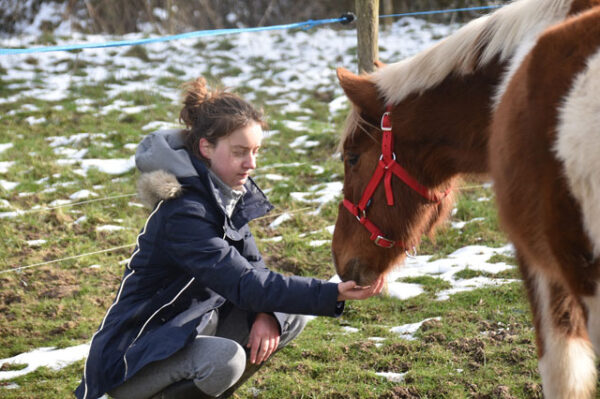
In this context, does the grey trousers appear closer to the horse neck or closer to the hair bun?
the hair bun

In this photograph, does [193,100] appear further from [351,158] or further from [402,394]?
[402,394]

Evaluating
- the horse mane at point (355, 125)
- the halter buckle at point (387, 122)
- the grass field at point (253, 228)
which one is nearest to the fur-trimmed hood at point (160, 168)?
the horse mane at point (355, 125)

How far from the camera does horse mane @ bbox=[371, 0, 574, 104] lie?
1977mm

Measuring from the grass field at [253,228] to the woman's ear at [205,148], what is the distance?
113 centimetres

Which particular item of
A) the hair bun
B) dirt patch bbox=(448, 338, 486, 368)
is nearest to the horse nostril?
dirt patch bbox=(448, 338, 486, 368)

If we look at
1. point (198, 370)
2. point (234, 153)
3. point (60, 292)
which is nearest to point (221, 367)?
point (198, 370)

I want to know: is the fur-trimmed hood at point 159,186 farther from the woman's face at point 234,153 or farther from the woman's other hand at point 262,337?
the woman's other hand at point 262,337

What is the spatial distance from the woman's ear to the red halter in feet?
2.02

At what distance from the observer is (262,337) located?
237 centimetres

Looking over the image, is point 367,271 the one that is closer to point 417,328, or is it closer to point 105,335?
point 417,328

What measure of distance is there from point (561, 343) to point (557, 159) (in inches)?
29.8

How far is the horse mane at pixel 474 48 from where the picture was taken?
1.98 metres

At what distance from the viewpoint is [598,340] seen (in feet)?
5.32

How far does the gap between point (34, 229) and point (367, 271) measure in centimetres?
318
